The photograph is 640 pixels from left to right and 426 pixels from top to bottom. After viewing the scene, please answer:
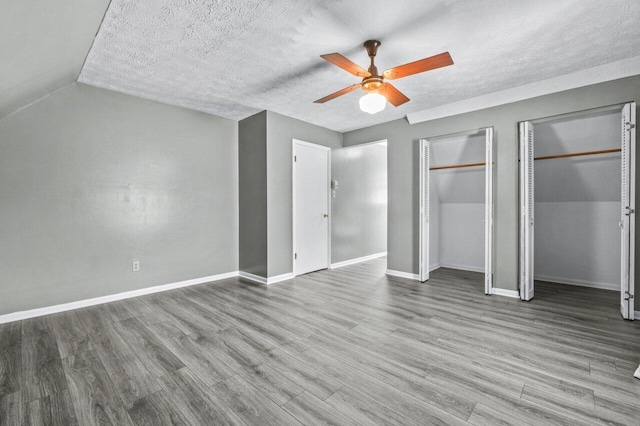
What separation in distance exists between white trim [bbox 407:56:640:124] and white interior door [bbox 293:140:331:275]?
173 centimetres

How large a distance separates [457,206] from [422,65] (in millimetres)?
3803

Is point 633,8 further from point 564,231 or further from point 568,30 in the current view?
point 564,231

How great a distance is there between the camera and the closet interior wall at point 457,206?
4.82 m

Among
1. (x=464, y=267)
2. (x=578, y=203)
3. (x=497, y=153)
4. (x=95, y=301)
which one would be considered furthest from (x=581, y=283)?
(x=95, y=301)

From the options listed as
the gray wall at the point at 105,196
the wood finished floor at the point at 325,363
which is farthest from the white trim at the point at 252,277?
the wood finished floor at the point at 325,363

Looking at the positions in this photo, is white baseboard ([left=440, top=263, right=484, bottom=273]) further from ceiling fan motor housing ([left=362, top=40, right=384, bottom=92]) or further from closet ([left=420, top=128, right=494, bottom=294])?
ceiling fan motor housing ([left=362, top=40, right=384, bottom=92])

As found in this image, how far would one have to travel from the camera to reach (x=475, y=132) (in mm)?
4090

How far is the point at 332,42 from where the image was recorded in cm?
257

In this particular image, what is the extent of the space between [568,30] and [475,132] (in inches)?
67.9

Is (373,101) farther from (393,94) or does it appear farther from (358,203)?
(358,203)

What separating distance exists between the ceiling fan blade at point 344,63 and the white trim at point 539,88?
2.30m

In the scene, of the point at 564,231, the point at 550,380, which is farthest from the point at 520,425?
the point at 564,231

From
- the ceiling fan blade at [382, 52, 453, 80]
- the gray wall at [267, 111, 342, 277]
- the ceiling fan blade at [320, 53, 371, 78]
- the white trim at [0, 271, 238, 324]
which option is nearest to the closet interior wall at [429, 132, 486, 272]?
the gray wall at [267, 111, 342, 277]

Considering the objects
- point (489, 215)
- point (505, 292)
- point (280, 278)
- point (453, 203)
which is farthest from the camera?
point (453, 203)
